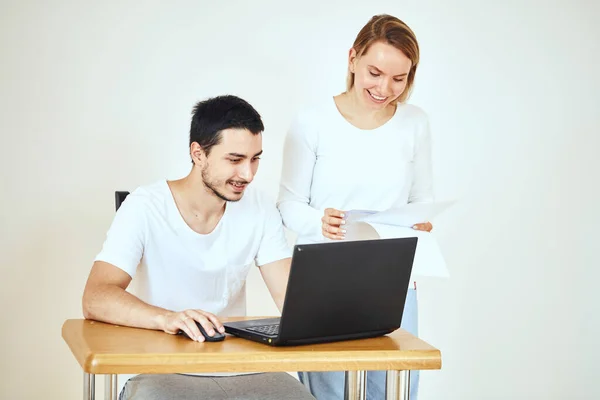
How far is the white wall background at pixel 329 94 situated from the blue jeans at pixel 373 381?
4.23 feet

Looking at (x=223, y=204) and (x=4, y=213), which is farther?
(x=4, y=213)

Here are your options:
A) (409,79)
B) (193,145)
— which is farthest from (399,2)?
(193,145)

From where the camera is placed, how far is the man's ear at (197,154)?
2203 mm

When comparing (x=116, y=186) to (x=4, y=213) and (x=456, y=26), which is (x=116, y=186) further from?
(x=456, y=26)

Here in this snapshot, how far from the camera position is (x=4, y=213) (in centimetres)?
333

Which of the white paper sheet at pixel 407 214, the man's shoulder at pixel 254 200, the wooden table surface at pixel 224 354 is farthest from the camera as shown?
the man's shoulder at pixel 254 200

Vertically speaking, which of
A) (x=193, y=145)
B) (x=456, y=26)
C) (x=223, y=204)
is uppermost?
(x=456, y=26)

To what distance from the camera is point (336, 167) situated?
2352 millimetres

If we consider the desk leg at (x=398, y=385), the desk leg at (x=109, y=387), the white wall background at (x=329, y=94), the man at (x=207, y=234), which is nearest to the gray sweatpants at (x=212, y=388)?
the man at (x=207, y=234)

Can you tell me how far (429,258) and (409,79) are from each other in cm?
65

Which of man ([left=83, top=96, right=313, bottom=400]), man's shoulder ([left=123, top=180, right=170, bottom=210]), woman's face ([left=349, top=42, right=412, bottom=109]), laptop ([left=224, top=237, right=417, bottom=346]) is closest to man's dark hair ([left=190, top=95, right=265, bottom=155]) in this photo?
man ([left=83, top=96, right=313, bottom=400])

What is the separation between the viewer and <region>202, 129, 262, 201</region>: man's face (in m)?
2.16

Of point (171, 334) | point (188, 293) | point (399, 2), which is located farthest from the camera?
point (399, 2)

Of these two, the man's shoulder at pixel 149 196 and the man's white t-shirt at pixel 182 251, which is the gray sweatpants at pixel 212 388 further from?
the man's shoulder at pixel 149 196
